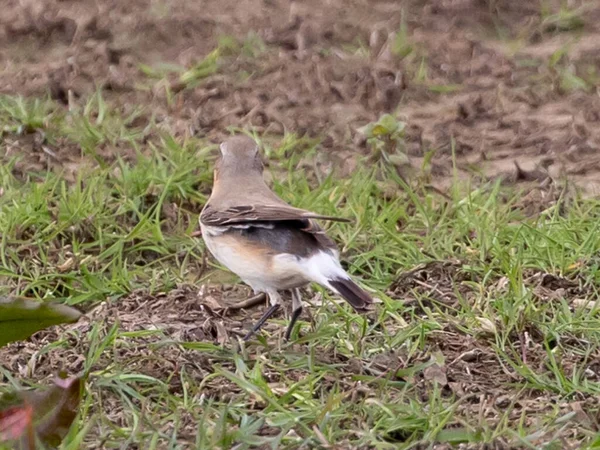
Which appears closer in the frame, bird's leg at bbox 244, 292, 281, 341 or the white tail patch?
the white tail patch

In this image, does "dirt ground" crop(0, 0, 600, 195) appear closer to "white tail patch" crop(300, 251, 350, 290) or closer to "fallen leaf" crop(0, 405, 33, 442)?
"white tail patch" crop(300, 251, 350, 290)

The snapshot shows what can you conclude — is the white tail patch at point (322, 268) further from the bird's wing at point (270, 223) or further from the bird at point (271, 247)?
the bird's wing at point (270, 223)

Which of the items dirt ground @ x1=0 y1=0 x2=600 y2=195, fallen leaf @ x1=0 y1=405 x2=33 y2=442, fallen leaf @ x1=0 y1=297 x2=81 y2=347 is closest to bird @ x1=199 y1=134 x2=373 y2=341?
fallen leaf @ x1=0 y1=297 x2=81 y2=347

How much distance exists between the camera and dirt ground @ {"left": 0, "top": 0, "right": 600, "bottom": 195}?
9266 mm

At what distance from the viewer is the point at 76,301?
729 cm

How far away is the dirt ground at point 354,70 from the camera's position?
9.27 meters

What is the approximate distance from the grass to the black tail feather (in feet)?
1.16

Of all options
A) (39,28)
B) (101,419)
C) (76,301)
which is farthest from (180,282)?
(39,28)

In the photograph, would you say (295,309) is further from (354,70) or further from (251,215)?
(354,70)

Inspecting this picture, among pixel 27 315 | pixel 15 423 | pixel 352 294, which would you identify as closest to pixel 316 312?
pixel 352 294

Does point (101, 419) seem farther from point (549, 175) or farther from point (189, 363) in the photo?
point (549, 175)

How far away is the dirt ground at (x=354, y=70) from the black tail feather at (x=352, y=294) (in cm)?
275

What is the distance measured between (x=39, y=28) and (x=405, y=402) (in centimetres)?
598

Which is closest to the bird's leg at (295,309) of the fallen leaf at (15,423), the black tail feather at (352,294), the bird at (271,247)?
the bird at (271,247)
